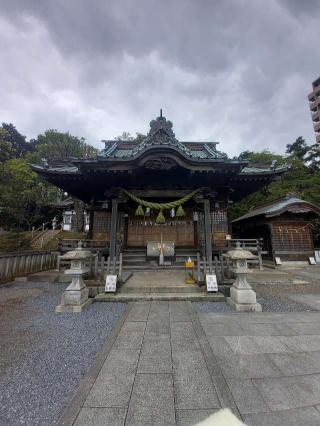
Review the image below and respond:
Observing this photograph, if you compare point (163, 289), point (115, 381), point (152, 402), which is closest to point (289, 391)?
point (152, 402)

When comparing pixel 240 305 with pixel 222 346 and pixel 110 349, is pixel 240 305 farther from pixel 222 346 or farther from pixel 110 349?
pixel 110 349

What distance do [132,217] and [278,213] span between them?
38.8 feet

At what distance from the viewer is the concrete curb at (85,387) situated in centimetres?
210

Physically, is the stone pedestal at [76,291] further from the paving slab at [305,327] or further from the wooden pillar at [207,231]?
the wooden pillar at [207,231]

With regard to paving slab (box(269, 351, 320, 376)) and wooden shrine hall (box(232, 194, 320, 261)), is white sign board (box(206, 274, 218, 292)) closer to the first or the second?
paving slab (box(269, 351, 320, 376))

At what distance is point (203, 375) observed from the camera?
2.81m

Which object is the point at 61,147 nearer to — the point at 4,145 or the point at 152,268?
the point at 4,145

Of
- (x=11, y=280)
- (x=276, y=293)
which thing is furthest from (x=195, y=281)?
(x=11, y=280)

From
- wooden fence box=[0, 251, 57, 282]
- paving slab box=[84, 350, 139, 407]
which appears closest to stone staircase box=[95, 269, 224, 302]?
paving slab box=[84, 350, 139, 407]

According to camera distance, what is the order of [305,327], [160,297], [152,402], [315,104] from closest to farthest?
[152,402] → [305,327] → [160,297] → [315,104]

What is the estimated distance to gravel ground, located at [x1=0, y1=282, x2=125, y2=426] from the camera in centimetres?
233

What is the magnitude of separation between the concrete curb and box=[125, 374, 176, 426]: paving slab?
57 cm

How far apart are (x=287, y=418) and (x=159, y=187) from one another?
9418 mm

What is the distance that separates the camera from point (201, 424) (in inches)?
79.0
